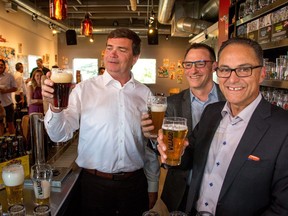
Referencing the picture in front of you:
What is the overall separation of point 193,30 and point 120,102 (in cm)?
557

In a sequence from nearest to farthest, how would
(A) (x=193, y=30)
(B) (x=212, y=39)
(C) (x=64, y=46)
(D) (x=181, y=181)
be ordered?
(D) (x=181, y=181)
(B) (x=212, y=39)
(A) (x=193, y=30)
(C) (x=64, y=46)

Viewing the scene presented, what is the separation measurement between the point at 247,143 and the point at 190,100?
89 centimetres

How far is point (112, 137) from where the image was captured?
6.64ft

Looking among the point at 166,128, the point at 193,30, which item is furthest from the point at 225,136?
the point at 193,30

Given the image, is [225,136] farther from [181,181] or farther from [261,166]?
[181,181]

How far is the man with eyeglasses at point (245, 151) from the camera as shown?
1295 millimetres

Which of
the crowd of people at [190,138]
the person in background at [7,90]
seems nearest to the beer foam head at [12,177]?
the crowd of people at [190,138]

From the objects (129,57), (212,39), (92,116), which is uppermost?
(212,39)

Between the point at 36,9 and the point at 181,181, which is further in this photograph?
the point at 36,9

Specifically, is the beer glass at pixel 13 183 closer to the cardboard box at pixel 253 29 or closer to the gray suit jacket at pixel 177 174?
the gray suit jacket at pixel 177 174

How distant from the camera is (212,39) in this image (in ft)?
20.4

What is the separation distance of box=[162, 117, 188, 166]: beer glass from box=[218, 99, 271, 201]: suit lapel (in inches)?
11.0

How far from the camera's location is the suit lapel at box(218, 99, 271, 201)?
1.35 m

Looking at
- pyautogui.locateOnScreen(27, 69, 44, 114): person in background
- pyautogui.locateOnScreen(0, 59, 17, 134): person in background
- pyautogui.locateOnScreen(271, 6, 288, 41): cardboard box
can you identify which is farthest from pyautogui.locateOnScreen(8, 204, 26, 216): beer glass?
pyautogui.locateOnScreen(0, 59, 17, 134): person in background
